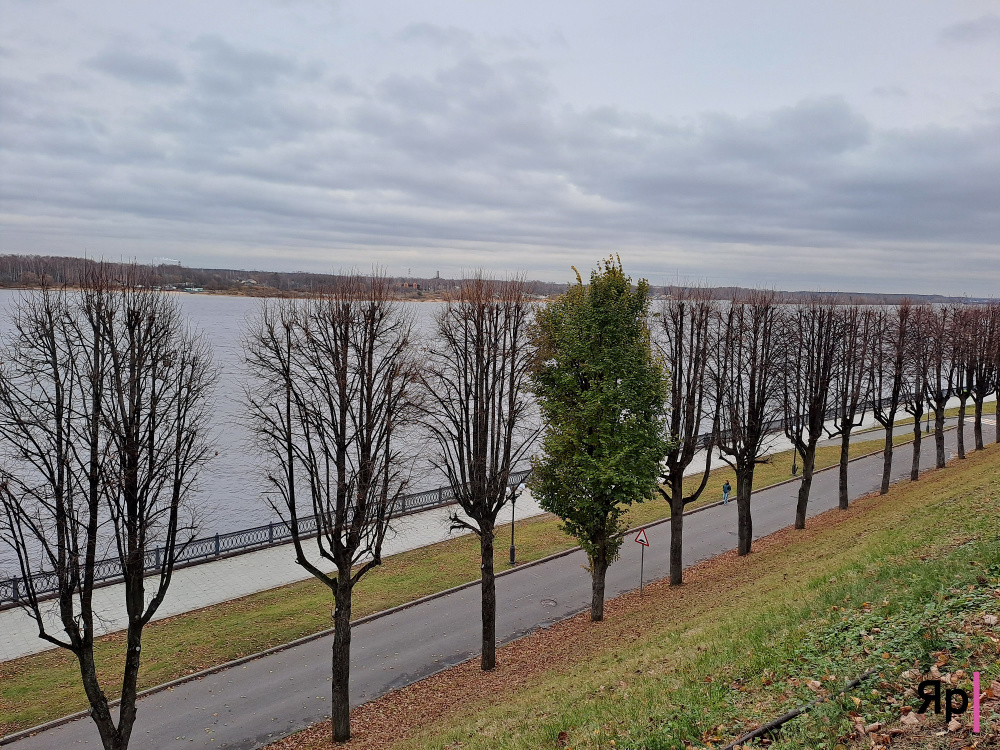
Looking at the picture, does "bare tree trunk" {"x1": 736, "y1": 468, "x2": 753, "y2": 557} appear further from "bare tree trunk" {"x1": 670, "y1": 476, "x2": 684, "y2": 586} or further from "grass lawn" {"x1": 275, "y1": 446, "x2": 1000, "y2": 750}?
"grass lawn" {"x1": 275, "y1": 446, "x2": 1000, "y2": 750}

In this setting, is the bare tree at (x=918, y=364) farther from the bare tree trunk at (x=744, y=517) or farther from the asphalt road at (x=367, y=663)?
the bare tree trunk at (x=744, y=517)

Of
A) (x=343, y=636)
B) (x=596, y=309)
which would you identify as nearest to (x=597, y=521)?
(x=596, y=309)

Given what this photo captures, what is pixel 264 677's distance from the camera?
16.3 m

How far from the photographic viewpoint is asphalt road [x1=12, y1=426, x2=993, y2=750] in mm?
13969

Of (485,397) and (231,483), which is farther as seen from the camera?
(231,483)

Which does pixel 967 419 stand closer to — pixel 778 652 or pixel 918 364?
pixel 918 364

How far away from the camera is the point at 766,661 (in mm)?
9078

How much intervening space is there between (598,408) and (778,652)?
8.71m

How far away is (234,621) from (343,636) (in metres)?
8.16

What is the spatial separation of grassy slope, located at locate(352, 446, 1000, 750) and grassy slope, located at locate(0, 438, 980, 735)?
584cm

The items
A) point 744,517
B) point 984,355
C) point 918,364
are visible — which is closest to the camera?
point 744,517

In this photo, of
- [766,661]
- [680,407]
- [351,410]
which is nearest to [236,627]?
[351,410]

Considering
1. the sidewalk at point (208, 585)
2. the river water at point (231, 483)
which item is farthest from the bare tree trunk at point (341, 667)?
the river water at point (231, 483)

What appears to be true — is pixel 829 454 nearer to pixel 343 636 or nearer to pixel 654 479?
pixel 654 479
